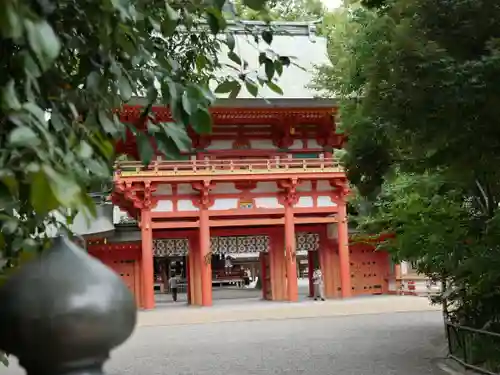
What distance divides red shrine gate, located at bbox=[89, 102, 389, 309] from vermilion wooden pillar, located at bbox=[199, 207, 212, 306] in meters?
0.03

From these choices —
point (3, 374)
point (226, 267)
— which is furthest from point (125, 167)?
point (226, 267)

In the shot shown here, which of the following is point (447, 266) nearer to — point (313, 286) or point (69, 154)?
point (69, 154)

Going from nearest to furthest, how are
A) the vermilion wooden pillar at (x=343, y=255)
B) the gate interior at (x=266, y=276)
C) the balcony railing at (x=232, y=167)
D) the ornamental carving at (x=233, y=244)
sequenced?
the balcony railing at (x=232, y=167) < the vermilion wooden pillar at (x=343, y=255) < the ornamental carving at (x=233, y=244) < the gate interior at (x=266, y=276)

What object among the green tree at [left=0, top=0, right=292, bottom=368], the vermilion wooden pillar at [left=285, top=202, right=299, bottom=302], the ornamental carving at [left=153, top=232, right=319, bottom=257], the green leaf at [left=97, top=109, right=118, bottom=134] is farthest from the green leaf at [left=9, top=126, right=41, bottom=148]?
the ornamental carving at [left=153, top=232, right=319, bottom=257]

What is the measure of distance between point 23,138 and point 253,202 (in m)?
17.7

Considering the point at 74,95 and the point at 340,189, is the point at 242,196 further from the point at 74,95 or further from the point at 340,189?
the point at 74,95

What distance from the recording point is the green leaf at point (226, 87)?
92.0 inches

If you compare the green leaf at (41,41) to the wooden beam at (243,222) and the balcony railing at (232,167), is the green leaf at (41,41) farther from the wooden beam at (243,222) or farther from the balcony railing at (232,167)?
the wooden beam at (243,222)

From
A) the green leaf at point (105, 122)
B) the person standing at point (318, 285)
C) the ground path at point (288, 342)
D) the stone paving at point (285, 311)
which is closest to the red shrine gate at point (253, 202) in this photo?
the person standing at point (318, 285)

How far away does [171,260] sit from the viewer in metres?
34.4

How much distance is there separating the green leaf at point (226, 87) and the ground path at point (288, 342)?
5.24 m

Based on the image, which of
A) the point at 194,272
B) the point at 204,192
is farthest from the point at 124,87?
the point at 194,272

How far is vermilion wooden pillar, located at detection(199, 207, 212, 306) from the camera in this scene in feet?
58.8

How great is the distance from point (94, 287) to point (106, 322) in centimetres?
8
